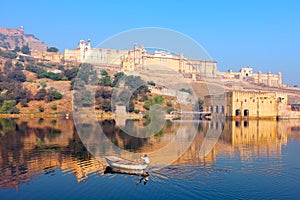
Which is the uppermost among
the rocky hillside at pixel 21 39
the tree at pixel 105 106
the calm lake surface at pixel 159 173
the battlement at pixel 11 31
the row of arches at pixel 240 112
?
the battlement at pixel 11 31

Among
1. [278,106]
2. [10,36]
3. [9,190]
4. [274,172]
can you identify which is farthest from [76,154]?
[10,36]

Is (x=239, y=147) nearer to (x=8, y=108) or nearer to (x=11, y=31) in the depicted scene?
(x=8, y=108)

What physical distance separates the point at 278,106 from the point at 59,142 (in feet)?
91.0

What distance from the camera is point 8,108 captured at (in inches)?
1451

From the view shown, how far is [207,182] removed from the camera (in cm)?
987

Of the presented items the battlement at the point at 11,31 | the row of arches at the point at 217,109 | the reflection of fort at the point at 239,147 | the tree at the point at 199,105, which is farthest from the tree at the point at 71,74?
the battlement at the point at 11,31

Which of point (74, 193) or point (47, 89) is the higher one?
point (47, 89)

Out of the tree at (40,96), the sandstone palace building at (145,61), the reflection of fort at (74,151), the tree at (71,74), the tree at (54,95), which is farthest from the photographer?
the sandstone palace building at (145,61)

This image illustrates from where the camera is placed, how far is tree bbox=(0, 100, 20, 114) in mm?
36438

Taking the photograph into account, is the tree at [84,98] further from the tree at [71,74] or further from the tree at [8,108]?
the tree at [71,74]

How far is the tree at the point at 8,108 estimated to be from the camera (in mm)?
36438

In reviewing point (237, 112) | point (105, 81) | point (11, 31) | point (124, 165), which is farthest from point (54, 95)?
point (11, 31)

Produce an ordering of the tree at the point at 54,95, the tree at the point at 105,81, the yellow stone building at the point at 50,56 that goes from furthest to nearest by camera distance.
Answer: the yellow stone building at the point at 50,56, the tree at the point at 105,81, the tree at the point at 54,95

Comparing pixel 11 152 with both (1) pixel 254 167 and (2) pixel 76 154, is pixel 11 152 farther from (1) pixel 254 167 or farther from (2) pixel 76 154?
(1) pixel 254 167
